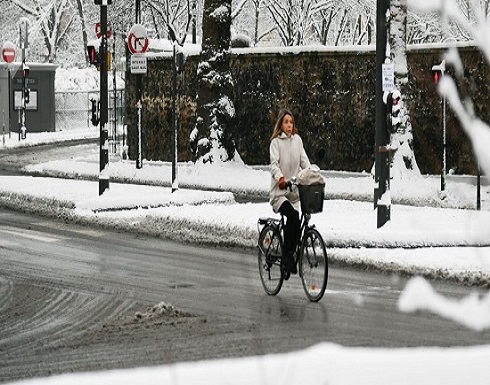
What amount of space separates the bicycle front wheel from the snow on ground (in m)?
0.93

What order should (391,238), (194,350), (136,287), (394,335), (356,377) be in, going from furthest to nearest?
(391,238), (136,287), (394,335), (194,350), (356,377)

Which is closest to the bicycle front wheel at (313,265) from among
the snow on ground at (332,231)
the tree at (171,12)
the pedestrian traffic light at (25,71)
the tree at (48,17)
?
the snow on ground at (332,231)

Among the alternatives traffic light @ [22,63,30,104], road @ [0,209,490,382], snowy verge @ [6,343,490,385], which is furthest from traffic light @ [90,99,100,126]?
traffic light @ [22,63,30,104]

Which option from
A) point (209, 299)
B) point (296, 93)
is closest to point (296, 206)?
point (209, 299)

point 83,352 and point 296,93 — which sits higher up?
point 296,93

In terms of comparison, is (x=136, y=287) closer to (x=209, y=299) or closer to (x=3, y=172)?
(x=209, y=299)

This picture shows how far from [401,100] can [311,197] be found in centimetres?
1428

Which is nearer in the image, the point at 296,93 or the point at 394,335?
the point at 394,335

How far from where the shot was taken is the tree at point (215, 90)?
1183 inches

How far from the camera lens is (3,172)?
3241cm

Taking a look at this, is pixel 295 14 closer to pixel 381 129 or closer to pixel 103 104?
pixel 103 104

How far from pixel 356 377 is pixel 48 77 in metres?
46.8

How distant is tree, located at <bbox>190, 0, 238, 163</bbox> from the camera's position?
30.0 metres

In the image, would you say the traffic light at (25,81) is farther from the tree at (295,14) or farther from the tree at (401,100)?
the tree at (401,100)
